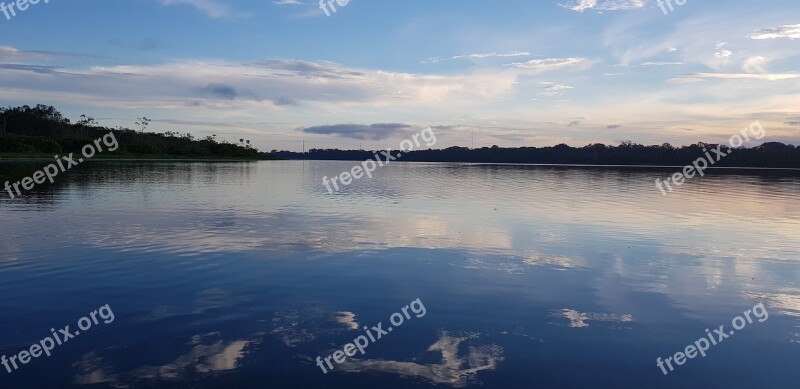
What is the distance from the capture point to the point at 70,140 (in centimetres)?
12206

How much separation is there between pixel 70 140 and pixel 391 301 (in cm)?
13344

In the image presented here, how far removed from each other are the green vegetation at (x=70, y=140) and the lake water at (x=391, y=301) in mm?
93214

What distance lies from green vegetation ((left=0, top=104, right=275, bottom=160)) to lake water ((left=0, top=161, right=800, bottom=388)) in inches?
3670

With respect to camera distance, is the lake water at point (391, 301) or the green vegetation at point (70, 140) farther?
the green vegetation at point (70, 140)

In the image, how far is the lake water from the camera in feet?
25.3

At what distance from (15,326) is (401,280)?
7367 mm

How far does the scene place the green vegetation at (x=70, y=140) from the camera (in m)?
101

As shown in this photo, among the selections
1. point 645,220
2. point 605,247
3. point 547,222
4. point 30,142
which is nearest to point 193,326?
point 605,247

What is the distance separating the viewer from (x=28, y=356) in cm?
789

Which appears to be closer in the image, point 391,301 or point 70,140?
point 391,301

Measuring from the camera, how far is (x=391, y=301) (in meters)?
11.0

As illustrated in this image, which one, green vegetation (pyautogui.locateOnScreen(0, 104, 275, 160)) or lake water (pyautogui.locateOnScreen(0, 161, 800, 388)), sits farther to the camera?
green vegetation (pyautogui.locateOnScreen(0, 104, 275, 160))

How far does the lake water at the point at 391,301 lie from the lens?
770 cm

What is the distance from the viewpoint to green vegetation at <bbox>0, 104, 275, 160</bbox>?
332 feet
